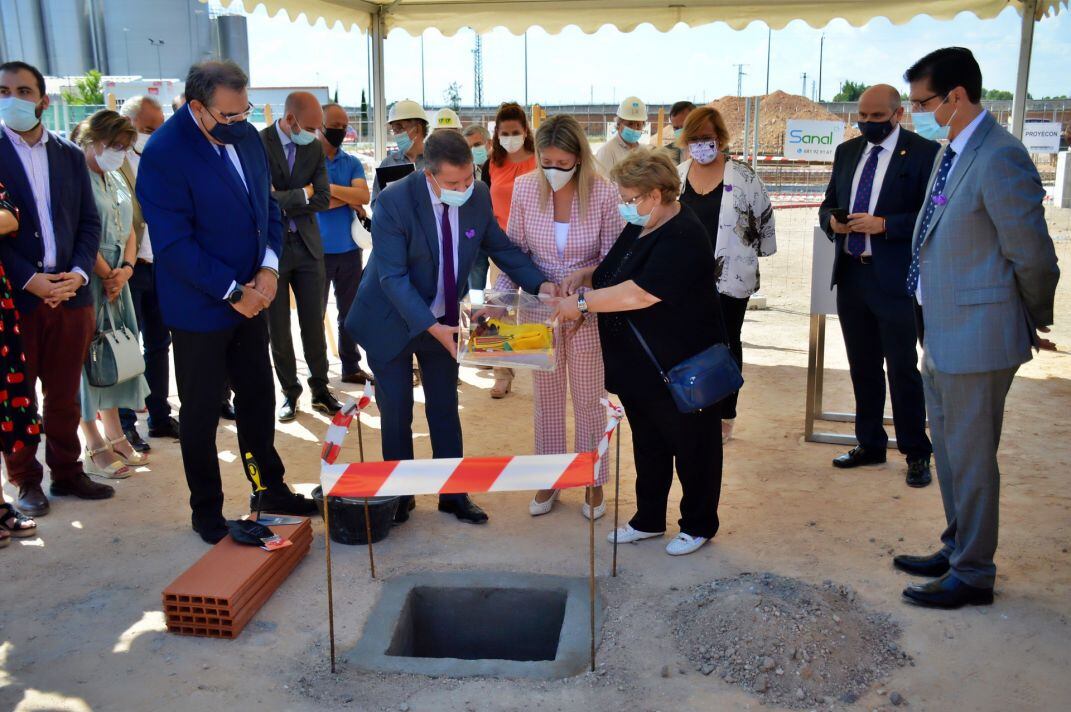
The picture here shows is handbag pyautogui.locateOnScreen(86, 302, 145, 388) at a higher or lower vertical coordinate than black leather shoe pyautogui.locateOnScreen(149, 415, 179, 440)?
higher

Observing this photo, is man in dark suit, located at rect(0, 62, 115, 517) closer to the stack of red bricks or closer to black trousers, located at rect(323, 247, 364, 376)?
the stack of red bricks

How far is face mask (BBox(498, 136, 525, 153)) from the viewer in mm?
6492

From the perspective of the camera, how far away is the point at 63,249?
4.50 m

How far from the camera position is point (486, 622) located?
391cm

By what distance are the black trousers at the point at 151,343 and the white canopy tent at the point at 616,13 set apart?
2742 mm

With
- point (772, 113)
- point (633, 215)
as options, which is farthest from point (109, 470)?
point (772, 113)

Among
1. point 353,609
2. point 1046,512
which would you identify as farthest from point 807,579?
point 353,609

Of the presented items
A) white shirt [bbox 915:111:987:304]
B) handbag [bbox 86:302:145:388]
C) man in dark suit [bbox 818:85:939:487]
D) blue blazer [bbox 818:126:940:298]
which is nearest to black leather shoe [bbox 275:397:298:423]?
handbag [bbox 86:302:145:388]

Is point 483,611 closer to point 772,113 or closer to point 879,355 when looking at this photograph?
point 879,355

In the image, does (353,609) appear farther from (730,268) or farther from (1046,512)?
(1046,512)

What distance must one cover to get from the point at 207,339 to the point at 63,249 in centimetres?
111

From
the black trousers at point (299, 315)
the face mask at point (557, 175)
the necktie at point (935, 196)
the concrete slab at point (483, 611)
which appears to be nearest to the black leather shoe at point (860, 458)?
the necktie at point (935, 196)

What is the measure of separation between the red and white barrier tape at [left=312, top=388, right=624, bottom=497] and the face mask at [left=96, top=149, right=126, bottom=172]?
264 cm

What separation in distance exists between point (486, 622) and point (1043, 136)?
1054 cm
